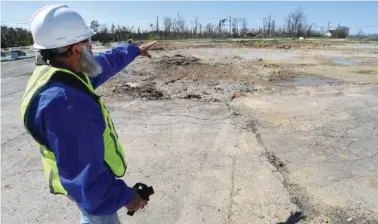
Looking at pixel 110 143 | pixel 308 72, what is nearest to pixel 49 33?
pixel 110 143

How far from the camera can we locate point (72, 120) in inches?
58.2

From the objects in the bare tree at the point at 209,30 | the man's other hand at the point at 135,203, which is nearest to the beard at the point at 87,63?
the man's other hand at the point at 135,203

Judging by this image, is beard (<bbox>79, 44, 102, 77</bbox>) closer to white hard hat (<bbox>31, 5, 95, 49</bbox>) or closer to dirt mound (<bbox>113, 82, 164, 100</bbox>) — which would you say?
white hard hat (<bbox>31, 5, 95, 49</bbox>)

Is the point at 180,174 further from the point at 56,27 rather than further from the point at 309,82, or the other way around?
the point at 309,82

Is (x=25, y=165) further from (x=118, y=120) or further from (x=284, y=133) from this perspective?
(x=284, y=133)

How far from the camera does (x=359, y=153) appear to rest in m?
4.86

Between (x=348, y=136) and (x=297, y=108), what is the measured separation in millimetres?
1931

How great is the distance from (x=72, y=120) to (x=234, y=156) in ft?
Answer: 11.7

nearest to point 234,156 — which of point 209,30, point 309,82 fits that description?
point 309,82

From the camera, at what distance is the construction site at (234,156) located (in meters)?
3.45

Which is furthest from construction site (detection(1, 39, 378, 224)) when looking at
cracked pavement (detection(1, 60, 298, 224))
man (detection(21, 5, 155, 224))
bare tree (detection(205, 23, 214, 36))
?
bare tree (detection(205, 23, 214, 36))

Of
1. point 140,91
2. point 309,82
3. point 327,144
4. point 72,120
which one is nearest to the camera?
point 72,120

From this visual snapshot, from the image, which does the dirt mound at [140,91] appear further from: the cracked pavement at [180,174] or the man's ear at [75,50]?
the man's ear at [75,50]

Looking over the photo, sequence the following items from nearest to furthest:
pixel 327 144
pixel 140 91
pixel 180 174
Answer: pixel 180 174 < pixel 327 144 < pixel 140 91
